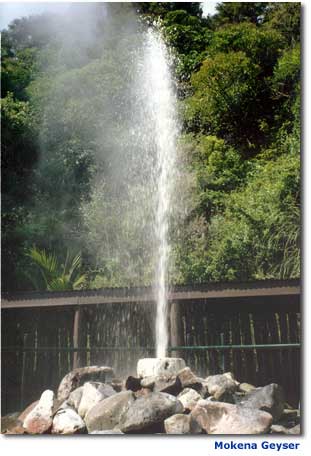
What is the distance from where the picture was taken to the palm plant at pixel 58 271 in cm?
618

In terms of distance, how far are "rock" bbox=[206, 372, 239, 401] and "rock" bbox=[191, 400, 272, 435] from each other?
1.16ft

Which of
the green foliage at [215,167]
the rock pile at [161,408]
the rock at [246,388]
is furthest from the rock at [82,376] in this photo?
the green foliage at [215,167]

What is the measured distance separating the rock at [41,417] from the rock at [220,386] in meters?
1.11

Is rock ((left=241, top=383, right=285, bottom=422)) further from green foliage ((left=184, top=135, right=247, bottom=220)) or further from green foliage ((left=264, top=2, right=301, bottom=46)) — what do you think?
green foliage ((left=184, top=135, right=247, bottom=220))

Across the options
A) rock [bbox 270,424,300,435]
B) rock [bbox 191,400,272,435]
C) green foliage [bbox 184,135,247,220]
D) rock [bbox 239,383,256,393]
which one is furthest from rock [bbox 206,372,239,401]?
green foliage [bbox 184,135,247,220]

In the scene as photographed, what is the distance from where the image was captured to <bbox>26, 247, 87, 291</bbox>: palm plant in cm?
618

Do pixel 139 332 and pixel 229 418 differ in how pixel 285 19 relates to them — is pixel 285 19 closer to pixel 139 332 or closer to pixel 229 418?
pixel 139 332

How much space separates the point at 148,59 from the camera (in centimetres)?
857

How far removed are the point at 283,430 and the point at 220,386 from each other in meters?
0.58

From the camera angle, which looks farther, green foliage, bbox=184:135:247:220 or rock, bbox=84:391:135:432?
green foliage, bbox=184:135:247:220

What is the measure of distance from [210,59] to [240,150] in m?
1.55

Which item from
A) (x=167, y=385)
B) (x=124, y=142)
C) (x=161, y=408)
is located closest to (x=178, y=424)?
(x=161, y=408)

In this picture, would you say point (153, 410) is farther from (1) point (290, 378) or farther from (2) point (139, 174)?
(2) point (139, 174)

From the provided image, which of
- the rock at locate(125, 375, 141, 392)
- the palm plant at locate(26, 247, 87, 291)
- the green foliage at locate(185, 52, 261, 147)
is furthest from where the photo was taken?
→ the green foliage at locate(185, 52, 261, 147)
